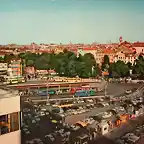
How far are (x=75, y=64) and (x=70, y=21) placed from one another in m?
0.56

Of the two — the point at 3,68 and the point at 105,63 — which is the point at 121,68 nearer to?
the point at 105,63

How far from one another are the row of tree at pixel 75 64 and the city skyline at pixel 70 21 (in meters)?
0.19

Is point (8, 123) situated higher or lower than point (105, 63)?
lower

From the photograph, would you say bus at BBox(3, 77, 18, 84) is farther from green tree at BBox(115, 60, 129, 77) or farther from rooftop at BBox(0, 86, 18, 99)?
green tree at BBox(115, 60, 129, 77)

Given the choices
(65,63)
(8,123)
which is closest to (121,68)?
(65,63)

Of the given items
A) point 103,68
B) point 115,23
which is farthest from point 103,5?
point 103,68

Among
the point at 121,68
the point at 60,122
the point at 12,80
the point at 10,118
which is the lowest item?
the point at 60,122

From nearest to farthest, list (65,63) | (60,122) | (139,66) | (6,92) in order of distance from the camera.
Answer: (6,92) → (60,122) → (65,63) → (139,66)

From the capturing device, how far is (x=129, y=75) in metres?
4.04

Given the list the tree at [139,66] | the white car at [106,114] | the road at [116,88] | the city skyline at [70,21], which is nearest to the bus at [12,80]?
the city skyline at [70,21]

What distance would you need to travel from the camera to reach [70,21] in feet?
12.7

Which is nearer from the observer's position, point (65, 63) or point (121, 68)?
point (65, 63)

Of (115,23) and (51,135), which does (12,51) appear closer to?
(51,135)

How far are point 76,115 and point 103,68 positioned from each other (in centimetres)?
75
